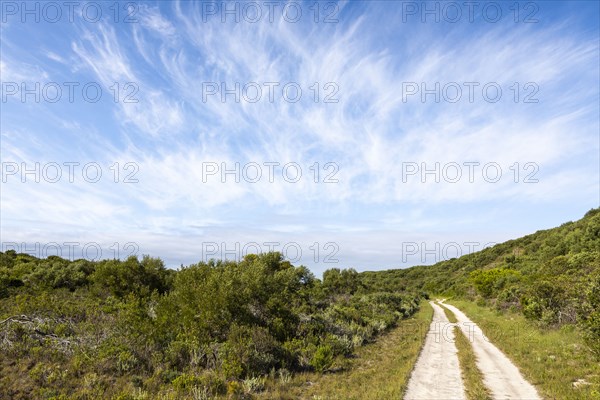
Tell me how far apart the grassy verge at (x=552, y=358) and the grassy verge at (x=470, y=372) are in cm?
172

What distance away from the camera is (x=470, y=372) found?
14391mm

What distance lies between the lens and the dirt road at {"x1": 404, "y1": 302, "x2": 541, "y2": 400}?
1179cm

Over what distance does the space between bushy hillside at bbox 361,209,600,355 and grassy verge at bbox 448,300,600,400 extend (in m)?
1.24

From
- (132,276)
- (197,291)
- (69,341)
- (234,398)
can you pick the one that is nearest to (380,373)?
(234,398)

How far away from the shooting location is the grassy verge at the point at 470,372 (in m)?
11.6

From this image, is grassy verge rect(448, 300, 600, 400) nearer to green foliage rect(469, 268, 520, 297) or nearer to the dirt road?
the dirt road

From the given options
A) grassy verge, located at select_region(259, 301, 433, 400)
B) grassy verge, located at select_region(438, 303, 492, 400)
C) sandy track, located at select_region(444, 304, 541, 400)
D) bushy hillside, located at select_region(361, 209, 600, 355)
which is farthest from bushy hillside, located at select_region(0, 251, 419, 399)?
bushy hillside, located at select_region(361, 209, 600, 355)

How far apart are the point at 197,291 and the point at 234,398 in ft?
21.0

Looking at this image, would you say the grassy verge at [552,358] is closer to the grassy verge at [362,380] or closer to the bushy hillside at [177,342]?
the grassy verge at [362,380]

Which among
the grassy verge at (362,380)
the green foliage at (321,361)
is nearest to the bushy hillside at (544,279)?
the grassy verge at (362,380)

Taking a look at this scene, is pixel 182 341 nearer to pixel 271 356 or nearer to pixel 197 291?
pixel 197 291

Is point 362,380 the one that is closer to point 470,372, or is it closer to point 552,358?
point 470,372

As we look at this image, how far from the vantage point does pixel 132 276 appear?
27.7 meters

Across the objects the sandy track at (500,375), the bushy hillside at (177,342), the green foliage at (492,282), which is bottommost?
the green foliage at (492,282)
